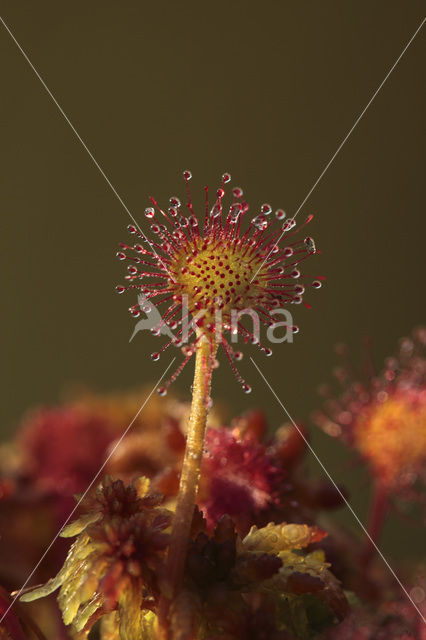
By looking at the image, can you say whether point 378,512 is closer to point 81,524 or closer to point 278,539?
point 278,539

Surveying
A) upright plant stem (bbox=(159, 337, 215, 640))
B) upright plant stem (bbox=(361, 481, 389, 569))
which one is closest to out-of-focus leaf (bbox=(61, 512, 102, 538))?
upright plant stem (bbox=(159, 337, 215, 640))

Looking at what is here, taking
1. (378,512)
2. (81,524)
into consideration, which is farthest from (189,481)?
(378,512)

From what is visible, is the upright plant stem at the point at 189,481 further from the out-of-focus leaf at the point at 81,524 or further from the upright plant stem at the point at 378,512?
the upright plant stem at the point at 378,512

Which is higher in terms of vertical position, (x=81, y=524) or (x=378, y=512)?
(x=378, y=512)

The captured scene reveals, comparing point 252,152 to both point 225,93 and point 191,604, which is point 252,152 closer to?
point 225,93

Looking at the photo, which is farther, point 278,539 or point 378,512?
point 378,512

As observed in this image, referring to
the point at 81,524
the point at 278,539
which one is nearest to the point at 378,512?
the point at 278,539

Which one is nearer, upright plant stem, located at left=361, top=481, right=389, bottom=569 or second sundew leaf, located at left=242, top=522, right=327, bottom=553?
second sundew leaf, located at left=242, top=522, right=327, bottom=553

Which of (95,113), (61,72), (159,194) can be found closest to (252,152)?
(159,194)

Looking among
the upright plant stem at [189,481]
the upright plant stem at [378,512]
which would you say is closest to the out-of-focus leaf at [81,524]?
the upright plant stem at [189,481]

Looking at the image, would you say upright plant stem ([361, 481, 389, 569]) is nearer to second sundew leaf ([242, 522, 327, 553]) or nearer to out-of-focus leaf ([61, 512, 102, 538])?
second sundew leaf ([242, 522, 327, 553])
